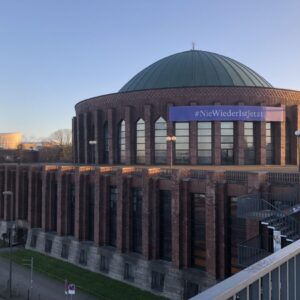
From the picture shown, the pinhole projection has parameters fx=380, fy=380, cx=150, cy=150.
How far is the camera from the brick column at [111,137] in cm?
4810

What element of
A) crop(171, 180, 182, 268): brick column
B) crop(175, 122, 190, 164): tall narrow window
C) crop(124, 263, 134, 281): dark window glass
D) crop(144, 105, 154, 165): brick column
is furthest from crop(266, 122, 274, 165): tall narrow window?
crop(124, 263, 134, 281): dark window glass

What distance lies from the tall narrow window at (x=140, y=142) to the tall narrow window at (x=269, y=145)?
14.5 metres

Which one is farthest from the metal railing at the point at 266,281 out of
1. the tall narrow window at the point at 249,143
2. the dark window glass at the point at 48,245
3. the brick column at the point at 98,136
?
the brick column at the point at 98,136

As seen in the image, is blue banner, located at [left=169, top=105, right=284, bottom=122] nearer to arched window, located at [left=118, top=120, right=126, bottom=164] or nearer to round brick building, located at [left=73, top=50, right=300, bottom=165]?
round brick building, located at [left=73, top=50, right=300, bottom=165]

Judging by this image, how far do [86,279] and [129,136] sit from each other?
18.7m

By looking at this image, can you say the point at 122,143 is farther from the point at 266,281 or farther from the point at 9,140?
the point at 9,140

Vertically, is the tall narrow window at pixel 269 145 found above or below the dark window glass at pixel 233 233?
above

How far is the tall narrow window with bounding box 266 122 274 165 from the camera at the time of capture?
44.5 metres

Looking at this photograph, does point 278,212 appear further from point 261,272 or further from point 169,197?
point 261,272

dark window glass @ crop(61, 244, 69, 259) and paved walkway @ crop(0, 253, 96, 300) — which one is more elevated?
dark window glass @ crop(61, 244, 69, 259)

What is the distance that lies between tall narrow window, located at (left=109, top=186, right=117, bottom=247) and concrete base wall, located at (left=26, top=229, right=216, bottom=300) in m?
1.06

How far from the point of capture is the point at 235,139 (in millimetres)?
42781

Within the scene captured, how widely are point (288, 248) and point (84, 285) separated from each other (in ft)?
96.2

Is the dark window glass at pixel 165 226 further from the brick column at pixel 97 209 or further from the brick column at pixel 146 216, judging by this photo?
the brick column at pixel 97 209
